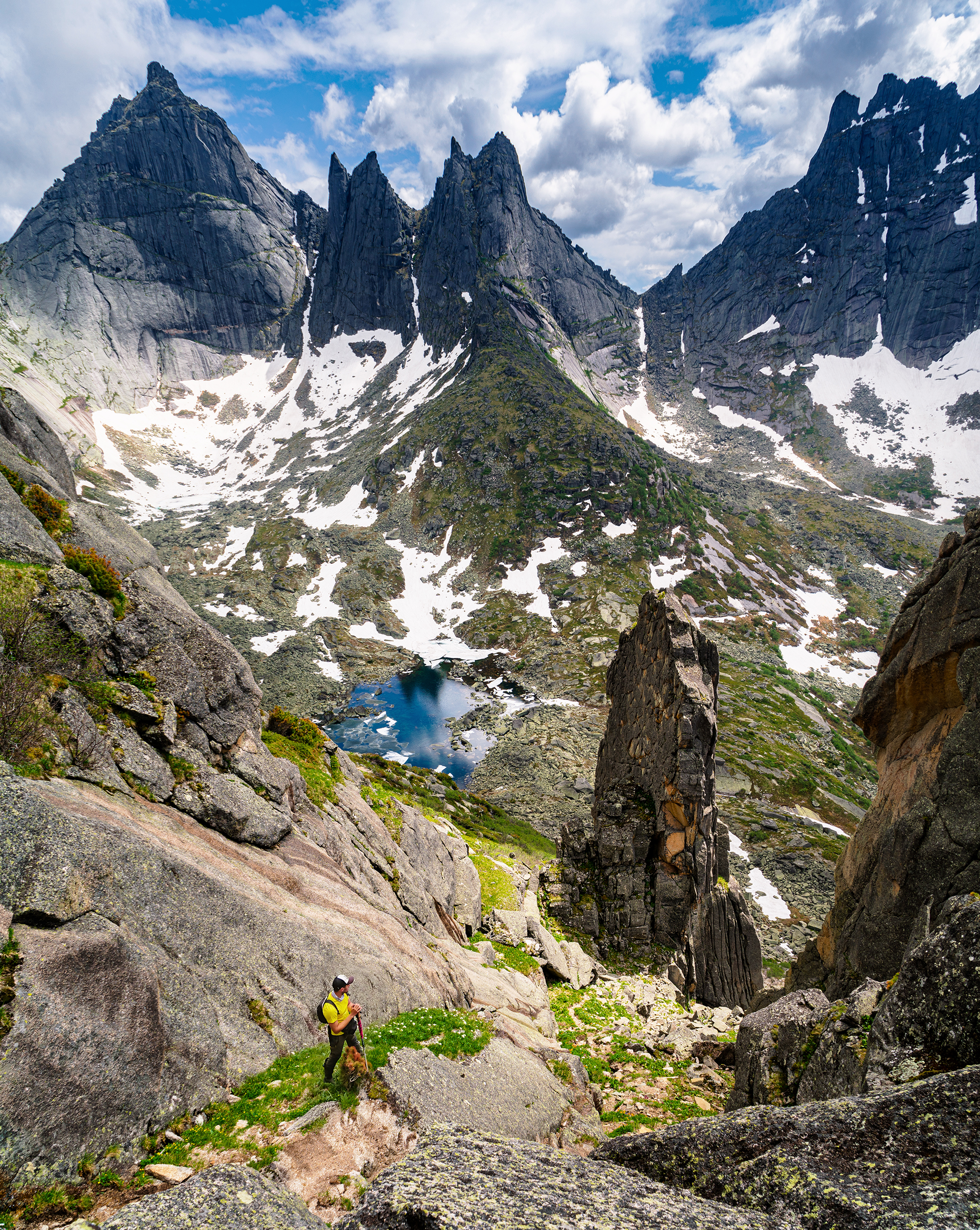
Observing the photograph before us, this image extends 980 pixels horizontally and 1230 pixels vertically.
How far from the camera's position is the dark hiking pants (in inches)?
380

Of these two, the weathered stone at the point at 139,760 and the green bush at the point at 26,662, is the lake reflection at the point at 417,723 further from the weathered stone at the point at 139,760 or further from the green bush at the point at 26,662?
the green bush at the point at 26,662

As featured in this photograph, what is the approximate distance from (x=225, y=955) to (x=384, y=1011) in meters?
5.07

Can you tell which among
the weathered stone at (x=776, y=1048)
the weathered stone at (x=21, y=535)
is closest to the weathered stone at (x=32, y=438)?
the weathered stone at (x=21, y=535)

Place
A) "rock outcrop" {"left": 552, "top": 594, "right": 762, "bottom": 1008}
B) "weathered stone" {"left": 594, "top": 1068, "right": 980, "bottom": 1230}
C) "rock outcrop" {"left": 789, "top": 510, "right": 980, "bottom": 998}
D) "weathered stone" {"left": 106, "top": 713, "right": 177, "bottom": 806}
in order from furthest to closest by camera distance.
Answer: "rock outcrop" {"left": 552, "top": 594, "right": 762, "bottom": 1008}
"rock outcrop" {"left": 789, "top": 510, "right": 980, "bottom": 998}
"weathered stone" {"left": 106, "top": 713, "right": 177, "bottom": 806}
"weathered stone" {"left": 594, "top": 1068, "right": 980, "bottom": 1230}

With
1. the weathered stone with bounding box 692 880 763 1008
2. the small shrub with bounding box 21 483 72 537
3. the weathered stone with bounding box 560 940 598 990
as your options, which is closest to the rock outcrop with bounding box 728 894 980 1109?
the weathered stone with bounding box 560 940 598 990

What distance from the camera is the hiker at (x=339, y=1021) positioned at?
30.5 ft

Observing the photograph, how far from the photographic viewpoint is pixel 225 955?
11.4 meters

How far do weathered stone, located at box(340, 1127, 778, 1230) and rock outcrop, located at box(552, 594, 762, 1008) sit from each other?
26631 millimetres

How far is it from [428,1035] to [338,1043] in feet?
13.5

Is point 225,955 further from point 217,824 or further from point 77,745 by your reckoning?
point 77,745

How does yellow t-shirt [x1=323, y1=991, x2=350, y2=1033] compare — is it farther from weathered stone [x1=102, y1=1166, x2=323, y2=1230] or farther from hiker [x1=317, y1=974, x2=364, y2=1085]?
weathered stone [x1=102, y1=1166, x2=323, y2=1230]

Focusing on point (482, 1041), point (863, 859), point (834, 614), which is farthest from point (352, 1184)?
point (834, 614)

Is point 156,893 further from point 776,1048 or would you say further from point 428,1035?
point 776,1048

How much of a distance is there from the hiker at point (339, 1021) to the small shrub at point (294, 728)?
605 inches
